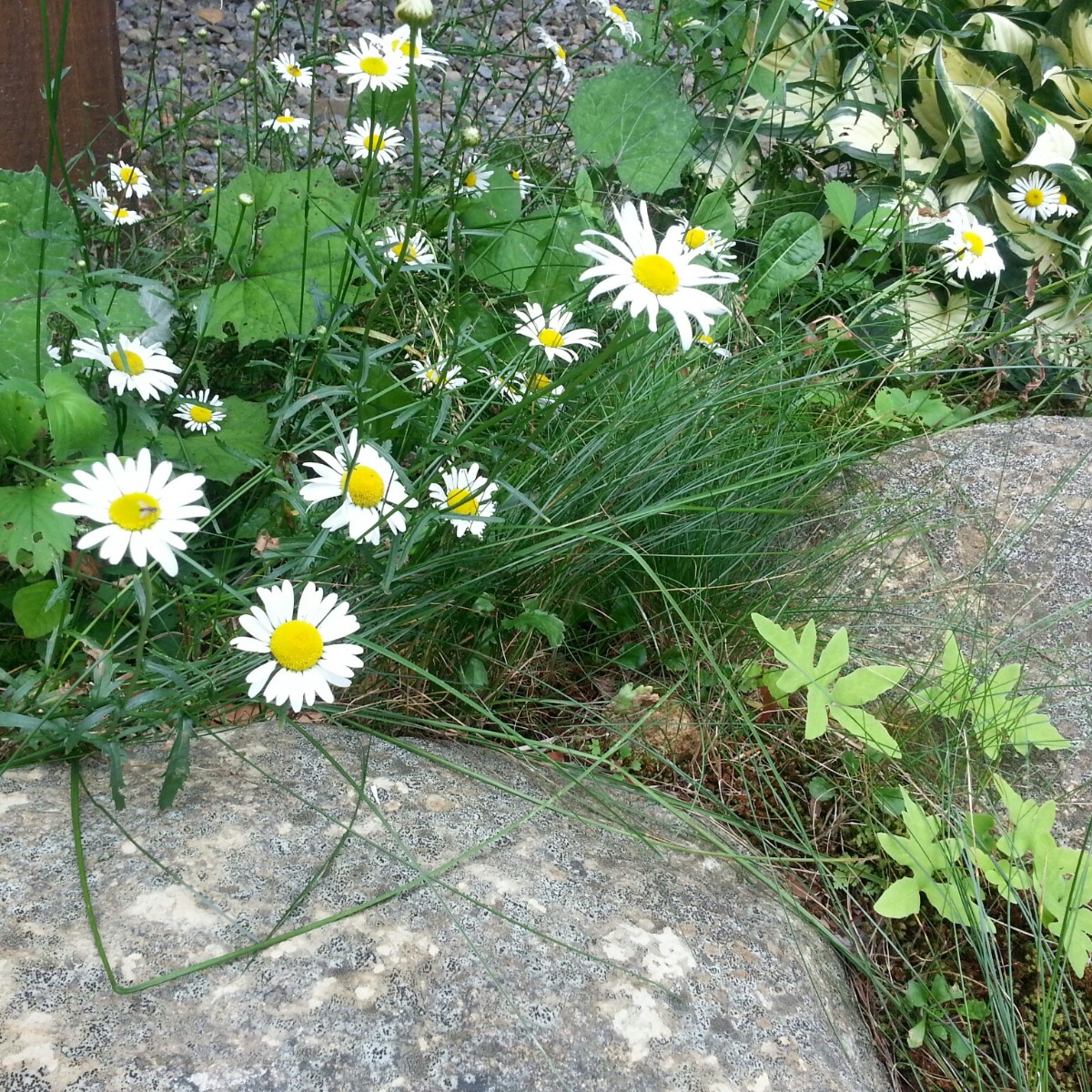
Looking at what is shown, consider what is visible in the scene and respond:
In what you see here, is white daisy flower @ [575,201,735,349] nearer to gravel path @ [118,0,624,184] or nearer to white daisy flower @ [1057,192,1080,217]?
white daisy flower @ [1057,192,1080,217]

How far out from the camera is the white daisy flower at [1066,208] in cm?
251

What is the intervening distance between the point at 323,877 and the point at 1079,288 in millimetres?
2040

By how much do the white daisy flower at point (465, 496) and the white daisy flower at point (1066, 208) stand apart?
1.94 m

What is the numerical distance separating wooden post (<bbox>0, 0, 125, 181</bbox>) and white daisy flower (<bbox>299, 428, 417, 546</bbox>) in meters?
1.26

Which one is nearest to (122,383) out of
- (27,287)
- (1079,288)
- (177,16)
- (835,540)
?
(27,287)

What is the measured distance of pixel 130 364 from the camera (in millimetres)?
1424

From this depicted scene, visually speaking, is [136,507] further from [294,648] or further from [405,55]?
[405,55]

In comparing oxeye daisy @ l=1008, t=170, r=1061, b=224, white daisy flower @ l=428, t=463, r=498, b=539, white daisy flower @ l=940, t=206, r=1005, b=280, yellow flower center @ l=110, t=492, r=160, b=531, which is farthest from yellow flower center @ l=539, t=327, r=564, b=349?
oxeye daisy @ l=1008, t=170, r=1061, b=224

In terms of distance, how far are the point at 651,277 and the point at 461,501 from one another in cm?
42

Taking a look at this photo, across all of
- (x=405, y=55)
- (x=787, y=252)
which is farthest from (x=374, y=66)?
(x=787, y=252)

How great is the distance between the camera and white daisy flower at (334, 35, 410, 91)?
1.46 meters

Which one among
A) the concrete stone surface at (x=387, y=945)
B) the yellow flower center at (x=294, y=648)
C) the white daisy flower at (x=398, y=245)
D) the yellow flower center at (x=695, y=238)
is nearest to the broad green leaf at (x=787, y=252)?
the yellow flower center at (x=695, y=238)

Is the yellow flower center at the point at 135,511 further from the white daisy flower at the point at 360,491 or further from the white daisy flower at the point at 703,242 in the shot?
the white daisy flower at the point at 703,242

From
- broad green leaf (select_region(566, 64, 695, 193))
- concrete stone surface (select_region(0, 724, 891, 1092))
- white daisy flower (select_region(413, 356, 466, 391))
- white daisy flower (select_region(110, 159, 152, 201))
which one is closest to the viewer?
concrete stone surface (select_region(0, 724, 891, 1092))
